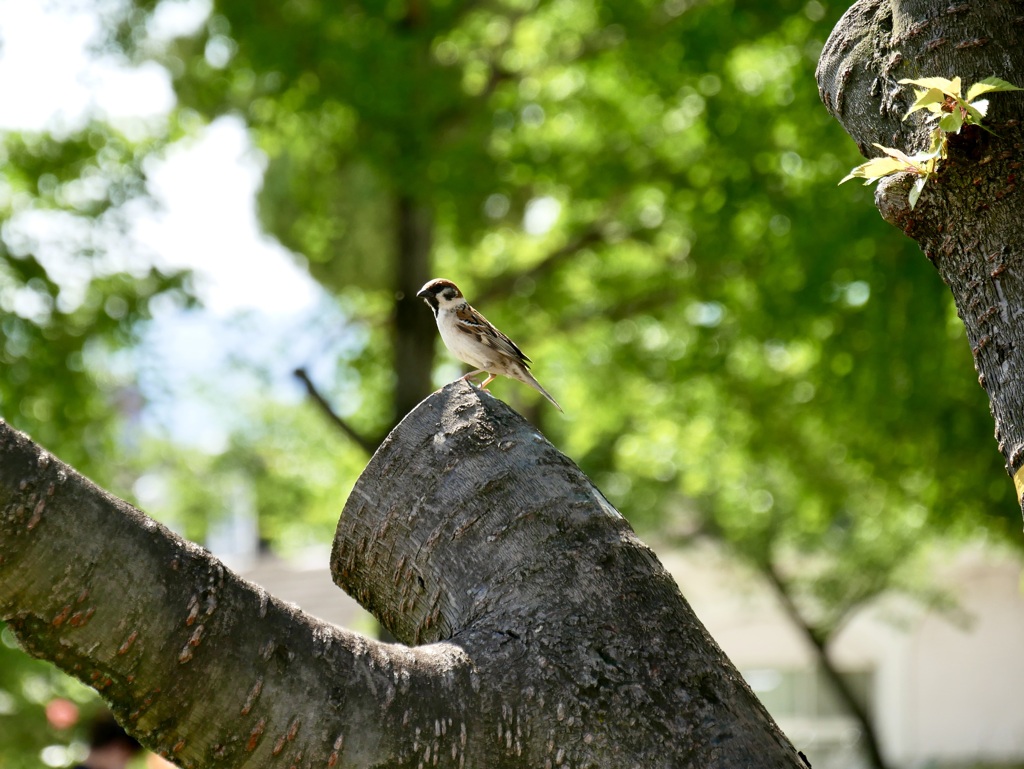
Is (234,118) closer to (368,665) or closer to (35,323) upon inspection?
(35,323)

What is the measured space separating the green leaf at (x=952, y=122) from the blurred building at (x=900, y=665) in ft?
66.9

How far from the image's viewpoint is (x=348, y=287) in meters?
13.1

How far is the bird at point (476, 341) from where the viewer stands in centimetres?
479

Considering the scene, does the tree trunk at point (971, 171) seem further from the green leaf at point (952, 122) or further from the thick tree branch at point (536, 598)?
the thick tree branch at point (536, 598)

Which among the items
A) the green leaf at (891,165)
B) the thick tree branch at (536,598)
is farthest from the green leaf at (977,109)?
the thick tree branch at (536,598)

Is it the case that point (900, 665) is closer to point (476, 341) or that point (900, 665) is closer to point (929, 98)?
point (476, 341)

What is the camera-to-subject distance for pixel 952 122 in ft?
7.96

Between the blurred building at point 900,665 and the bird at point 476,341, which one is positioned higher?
the blurred building at point 900,665

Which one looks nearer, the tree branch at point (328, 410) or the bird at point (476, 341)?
the bird at point (476, 341)

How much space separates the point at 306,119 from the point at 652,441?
741 cm

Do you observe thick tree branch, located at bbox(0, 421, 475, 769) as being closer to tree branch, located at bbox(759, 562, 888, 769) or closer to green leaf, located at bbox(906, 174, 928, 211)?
green leaf, located at bbox(906, 174, 928, 211)

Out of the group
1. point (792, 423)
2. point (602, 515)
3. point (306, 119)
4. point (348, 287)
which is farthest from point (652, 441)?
point (602, 515)

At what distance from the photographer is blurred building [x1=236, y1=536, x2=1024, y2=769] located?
76.4 feet

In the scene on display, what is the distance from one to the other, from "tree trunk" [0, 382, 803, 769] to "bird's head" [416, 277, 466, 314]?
1.93 metres
